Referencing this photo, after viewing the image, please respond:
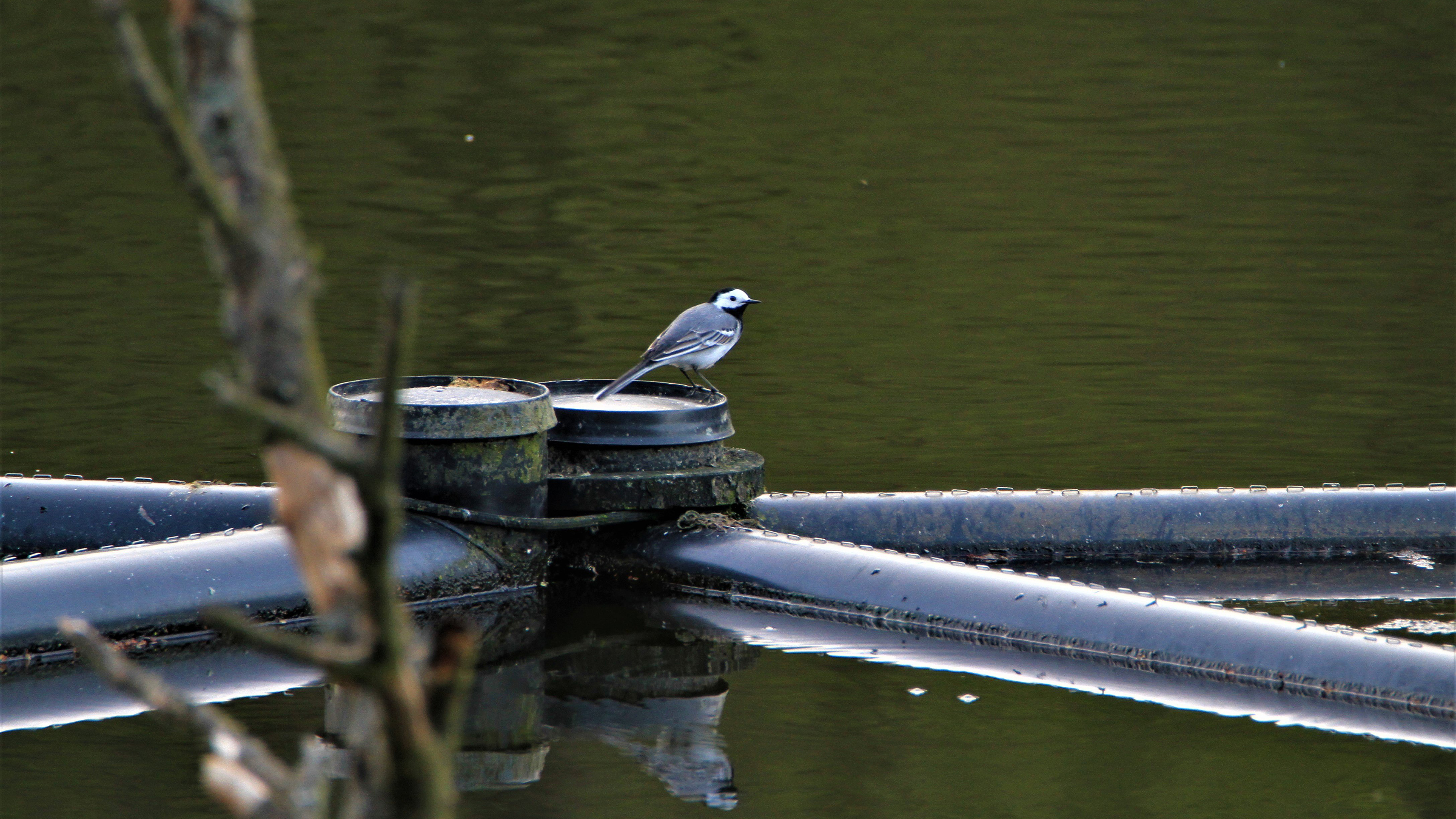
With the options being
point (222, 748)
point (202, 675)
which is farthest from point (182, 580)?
point (222, 748)

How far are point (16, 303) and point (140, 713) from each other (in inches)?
339

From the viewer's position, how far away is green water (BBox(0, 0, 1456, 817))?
4797mm

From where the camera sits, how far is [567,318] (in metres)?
12.5

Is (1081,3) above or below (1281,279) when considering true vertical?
A: above

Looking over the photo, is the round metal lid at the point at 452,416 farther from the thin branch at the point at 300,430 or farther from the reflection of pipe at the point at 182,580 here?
the thin branch at the point at 300,430

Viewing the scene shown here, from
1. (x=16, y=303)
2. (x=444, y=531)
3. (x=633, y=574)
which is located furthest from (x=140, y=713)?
(x=16, y=303)

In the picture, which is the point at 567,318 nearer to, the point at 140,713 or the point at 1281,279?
the point at 1281,279

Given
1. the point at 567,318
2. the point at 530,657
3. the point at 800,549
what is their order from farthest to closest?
the point at 567,318 → the point at 800,549 → the point at 530,657

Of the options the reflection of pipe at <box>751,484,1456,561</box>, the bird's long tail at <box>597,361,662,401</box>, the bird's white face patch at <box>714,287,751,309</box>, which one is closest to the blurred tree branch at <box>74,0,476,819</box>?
the bird's long tail at <box>597,361,662,401</box>

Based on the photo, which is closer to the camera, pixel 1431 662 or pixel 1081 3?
pixel 1431 662

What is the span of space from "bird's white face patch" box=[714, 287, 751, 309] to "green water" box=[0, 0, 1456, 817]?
3.22ft

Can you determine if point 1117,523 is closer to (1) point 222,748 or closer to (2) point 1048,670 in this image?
(2) point 1048,670

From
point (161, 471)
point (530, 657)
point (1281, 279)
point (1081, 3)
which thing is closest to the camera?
point (530, 657)

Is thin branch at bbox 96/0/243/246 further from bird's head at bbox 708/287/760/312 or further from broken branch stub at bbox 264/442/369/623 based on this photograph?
bird's head at bbox 708/287/760/312
